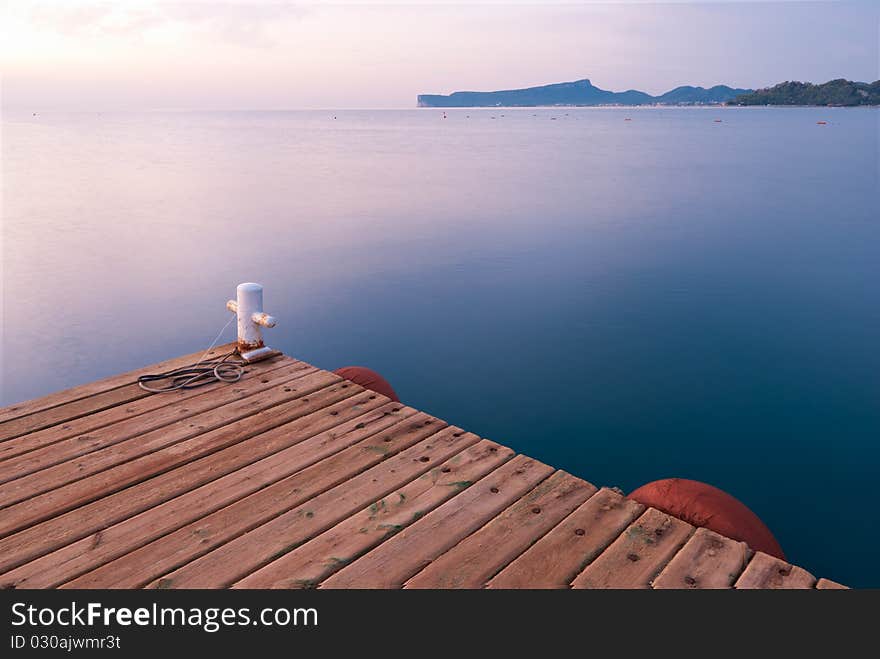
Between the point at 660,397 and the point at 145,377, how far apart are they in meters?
7.69

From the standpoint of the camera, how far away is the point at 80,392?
6.28 m

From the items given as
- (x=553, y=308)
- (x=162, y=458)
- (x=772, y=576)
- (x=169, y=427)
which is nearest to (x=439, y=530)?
(x=772, y=576)

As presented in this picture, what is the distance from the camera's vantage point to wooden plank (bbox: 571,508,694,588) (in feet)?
12.6

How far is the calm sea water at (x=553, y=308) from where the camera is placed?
9141mm

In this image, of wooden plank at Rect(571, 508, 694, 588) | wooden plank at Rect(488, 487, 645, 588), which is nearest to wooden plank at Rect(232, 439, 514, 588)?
wooden plank at Rect(488, 487, 645, 588)

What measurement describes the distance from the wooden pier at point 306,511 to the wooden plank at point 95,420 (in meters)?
0.02

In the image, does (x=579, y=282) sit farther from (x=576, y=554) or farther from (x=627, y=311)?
(x=576, y=554)

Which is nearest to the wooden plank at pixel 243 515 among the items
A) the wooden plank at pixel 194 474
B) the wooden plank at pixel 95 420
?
the wooden plank at pixel 194 474

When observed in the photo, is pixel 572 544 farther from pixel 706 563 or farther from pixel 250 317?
pixel 250 317

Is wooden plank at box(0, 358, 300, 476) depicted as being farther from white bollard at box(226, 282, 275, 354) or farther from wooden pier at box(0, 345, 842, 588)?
white bollard at box(226, 282, 275, 354)

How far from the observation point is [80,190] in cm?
3291

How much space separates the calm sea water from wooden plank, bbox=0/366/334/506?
3.81 metres
